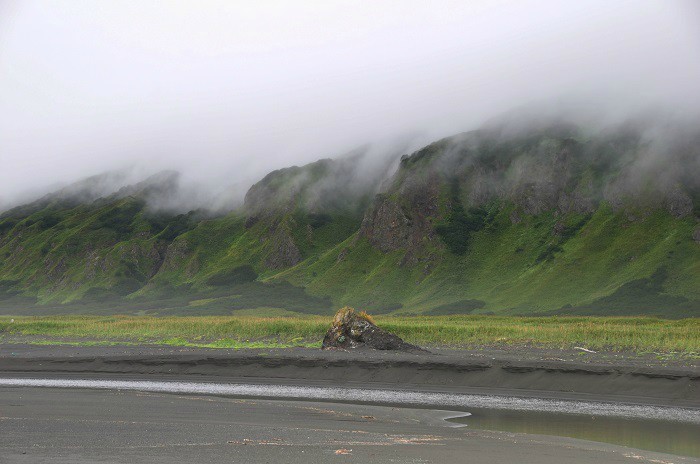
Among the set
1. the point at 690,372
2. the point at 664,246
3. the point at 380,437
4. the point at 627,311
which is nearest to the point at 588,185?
the point at 664,246

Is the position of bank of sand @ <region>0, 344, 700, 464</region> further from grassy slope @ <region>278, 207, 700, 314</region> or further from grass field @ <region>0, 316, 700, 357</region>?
grassy slope @ <region>278, 207, 700, 314</region>

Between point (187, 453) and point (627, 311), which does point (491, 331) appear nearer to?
point (187, 453)

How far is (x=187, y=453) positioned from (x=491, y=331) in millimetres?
49510

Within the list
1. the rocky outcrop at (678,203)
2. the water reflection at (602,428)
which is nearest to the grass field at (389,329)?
the water reflection at (602,428)

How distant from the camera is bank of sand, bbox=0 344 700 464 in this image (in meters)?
18.5

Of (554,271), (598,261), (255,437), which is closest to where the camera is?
(255,437)

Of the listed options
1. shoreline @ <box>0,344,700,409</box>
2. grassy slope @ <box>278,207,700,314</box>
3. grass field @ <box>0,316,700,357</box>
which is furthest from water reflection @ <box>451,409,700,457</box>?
grassy slope @ <box>278,207,700,314</box>

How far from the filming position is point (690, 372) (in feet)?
111

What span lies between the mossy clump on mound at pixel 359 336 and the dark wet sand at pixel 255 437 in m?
20.4

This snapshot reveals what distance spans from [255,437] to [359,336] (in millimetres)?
30697

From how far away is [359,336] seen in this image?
169 feet

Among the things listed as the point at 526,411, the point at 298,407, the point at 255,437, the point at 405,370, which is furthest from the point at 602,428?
the point at 405,370

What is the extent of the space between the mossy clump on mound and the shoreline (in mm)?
1991

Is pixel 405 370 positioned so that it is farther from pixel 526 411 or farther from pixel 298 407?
pixel 298 407
